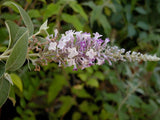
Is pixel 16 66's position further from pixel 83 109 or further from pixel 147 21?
pixel 147 21

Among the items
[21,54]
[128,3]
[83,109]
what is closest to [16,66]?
[21,54]

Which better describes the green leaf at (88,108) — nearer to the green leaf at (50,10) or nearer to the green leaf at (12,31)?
the green leaf at (50,10)

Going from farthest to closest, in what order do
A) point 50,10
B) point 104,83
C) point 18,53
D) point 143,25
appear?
1. point 104,83
2. point 143,25
3. point 50,10
4. point 18,53

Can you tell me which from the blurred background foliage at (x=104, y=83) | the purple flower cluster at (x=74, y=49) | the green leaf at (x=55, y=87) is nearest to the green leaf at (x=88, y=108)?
the blurred background foliage at (x=104, y=83)

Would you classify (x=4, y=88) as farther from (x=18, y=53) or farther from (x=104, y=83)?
(x=104, y=83)

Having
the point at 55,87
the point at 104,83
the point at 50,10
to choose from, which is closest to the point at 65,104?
the point at 55,87

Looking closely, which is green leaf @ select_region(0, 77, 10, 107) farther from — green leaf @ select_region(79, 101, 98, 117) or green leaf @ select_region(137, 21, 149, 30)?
green leaf @ select_region(137, 21, 149, 30)
